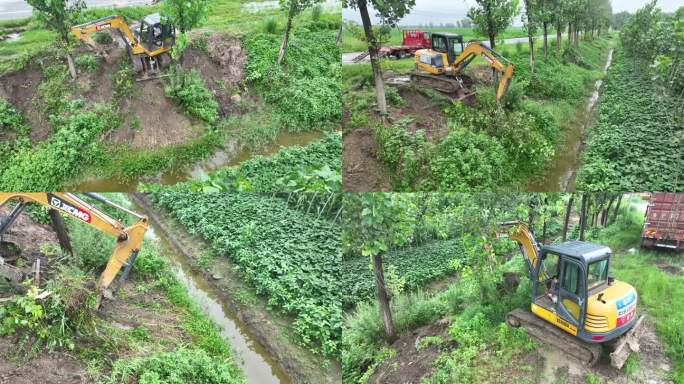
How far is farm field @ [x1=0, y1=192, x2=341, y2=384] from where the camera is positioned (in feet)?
20.3

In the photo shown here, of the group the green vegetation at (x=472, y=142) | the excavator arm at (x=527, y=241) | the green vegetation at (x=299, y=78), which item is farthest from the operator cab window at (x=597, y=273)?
the green vegetation at (x=299, y=78)

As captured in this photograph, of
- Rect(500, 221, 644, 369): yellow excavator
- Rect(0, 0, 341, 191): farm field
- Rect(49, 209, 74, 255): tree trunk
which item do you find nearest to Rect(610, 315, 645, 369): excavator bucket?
Rect(500, 221, 644, 369): yellow excavator

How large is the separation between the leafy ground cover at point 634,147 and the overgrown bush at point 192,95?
8.41m

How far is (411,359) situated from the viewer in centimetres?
718

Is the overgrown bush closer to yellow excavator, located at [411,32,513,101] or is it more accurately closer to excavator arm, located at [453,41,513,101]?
yellow excavator, located at [411,32,513,101]

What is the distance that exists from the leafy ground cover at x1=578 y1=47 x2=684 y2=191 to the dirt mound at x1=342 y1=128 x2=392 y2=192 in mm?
4047

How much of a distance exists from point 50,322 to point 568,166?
32.9ft

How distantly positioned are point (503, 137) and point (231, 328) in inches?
261

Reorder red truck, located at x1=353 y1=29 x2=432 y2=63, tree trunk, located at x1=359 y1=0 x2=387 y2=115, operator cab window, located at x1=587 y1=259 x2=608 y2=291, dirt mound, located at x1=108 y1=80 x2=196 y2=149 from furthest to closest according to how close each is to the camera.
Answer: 1. red truck, located at x1=353 y1=29 x2=432 y2=63
2. dirt mound, located at x1=108 y1=80 x2=196 y2=149
3. tree trunk, located at x1=359 y1=0 x2=387 y2=115
4. operator cab window, located at x1=587 y1=259 x2=608 y2=291

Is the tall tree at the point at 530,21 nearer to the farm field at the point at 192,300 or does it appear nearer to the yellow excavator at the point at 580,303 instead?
the farm field at the point at 192,300

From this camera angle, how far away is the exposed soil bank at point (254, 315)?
7.14 m

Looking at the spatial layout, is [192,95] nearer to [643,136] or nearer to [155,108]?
[155,108]

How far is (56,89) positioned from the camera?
10.1 metres

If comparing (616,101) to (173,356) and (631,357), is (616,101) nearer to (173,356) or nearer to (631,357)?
(631,357)
